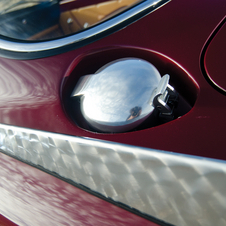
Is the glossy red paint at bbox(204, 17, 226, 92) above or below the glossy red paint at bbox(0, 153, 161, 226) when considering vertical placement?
above

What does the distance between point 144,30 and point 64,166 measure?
20.6 inches

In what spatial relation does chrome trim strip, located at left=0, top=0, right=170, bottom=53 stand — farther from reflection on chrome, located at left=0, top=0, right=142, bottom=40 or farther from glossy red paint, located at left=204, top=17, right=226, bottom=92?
glossy red paint, located at left=204, top=17, right=226, bottom=92

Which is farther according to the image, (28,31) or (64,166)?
(28,31)

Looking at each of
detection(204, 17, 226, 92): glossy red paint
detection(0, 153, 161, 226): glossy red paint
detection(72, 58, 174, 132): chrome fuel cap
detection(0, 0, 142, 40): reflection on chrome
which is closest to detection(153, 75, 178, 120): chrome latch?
detection(72, 58, 174, 132): chrome fuel cap

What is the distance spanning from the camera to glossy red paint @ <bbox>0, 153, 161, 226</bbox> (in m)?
0.66

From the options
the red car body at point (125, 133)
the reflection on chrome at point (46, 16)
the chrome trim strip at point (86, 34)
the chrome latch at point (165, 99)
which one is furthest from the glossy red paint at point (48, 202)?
the reflection on chrome at point (46, 16)

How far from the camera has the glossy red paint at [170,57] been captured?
56 centimetres

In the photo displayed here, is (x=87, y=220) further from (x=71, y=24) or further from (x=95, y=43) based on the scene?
(x=71, y=24)

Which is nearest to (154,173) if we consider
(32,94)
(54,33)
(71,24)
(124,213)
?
(124,213)

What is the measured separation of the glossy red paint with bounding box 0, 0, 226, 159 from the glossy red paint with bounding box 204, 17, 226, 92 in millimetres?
24

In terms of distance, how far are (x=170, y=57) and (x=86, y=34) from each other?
313mm

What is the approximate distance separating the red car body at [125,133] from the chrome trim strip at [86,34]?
0.03 m

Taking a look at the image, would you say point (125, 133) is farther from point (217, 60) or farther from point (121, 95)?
point (217, 60)

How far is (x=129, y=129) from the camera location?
2.03ft
